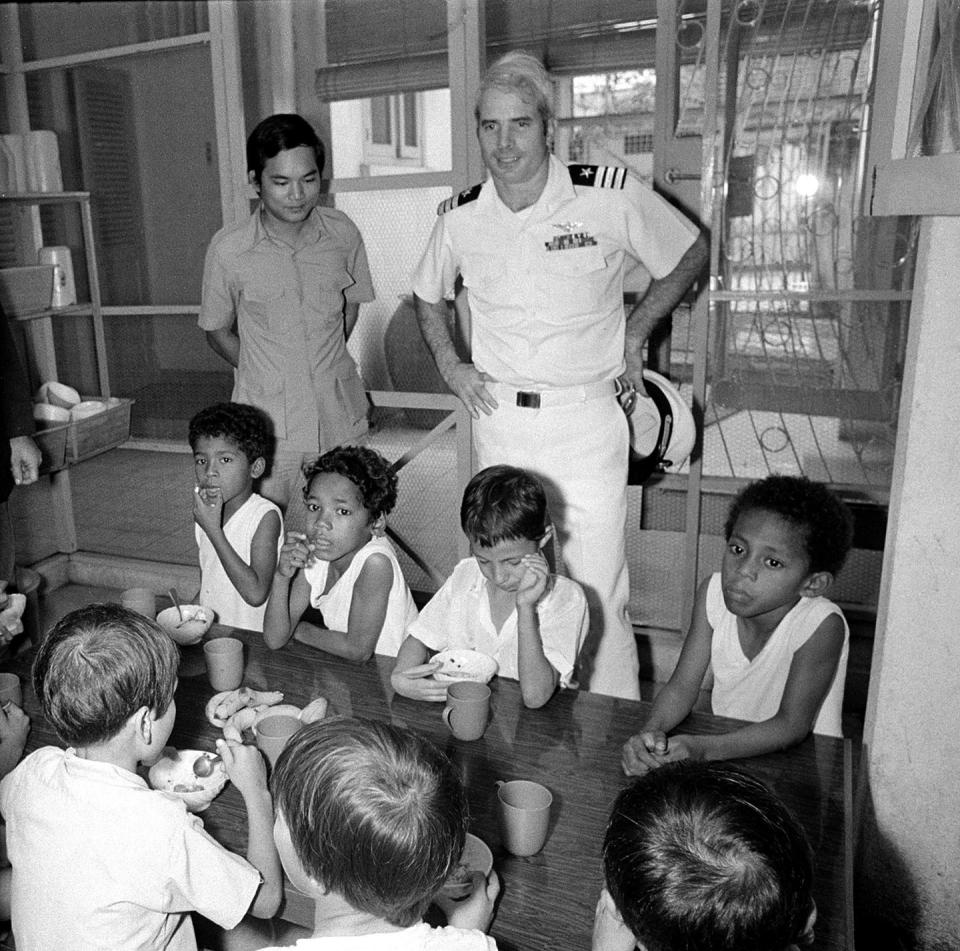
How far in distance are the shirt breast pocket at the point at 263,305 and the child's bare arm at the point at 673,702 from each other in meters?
1.71

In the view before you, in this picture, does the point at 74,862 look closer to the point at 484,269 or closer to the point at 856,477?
the point at 484,269

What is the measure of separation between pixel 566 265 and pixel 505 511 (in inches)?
37.4

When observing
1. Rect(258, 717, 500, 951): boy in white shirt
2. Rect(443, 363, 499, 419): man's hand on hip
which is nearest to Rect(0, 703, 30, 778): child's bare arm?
Rect(258, 717, 500, 951): boy in white shirt

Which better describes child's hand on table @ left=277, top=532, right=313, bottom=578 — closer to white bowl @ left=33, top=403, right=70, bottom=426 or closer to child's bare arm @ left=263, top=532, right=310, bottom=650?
child's bare arm @ left=263, top=532, right=310, bottom=650

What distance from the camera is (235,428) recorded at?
264 centimetres

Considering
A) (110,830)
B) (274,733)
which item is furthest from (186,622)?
(110,830)

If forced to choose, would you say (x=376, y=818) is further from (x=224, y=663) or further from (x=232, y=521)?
(x=232, y=521)

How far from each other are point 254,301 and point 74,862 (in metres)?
2.15

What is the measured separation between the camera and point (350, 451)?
2.32m

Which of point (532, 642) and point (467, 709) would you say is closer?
point (467, 709)

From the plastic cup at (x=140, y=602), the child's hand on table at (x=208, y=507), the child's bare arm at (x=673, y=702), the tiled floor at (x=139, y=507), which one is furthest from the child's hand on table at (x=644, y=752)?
the tiled floor at (x=139, y=507)

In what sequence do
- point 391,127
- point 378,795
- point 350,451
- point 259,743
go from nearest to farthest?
point 378,795 < point 259,743 < point 350,451 < point 391,127

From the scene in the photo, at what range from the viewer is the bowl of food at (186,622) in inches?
75.2

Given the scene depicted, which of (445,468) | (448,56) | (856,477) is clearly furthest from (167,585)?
(856,477)
